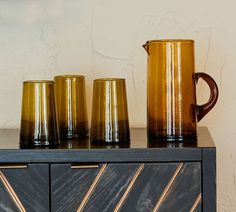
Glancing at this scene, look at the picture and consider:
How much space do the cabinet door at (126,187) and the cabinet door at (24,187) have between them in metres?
0.02

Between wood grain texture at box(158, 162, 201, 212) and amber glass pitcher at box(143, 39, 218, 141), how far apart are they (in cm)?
11

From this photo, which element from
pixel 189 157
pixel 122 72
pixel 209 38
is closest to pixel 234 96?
pixel 209 38

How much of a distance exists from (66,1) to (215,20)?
1.32 ft

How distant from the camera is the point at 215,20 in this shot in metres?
1.64

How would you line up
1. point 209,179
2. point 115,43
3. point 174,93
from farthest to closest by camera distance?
point 115,43 → point 174,93 → point 209,179

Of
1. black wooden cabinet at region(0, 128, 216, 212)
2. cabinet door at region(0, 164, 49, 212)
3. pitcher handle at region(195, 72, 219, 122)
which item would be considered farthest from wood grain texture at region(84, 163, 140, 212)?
pitcher handle at region(195, 72, 219, 122)

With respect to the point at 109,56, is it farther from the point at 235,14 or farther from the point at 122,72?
the point at 235,14

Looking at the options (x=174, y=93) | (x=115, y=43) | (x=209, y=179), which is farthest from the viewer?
(x=115, y=43)

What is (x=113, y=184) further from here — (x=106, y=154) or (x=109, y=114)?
(x=109, y=114)

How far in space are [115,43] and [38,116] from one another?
1.30 ft

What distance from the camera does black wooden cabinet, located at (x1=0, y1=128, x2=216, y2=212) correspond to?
4.16 ft

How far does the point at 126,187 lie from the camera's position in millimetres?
1277

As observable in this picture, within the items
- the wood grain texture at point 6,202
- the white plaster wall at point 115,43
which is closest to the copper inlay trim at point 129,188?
the wood grain texture at point 6,202

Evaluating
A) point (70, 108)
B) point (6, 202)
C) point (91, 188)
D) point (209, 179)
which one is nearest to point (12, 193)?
point (6, 202)
